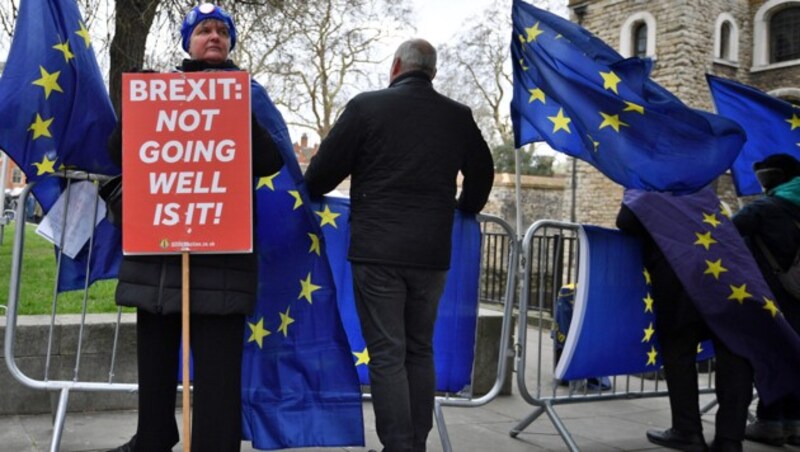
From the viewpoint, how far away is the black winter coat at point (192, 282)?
11.4 ft

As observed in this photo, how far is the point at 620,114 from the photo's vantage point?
494 centimetres

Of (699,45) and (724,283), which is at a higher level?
(699,45)

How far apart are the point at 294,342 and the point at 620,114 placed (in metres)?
2.27

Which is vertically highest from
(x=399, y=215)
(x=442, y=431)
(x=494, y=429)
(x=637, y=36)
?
(x=637, y=36)

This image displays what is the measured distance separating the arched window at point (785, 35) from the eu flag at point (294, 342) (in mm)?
26675

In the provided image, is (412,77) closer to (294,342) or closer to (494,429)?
Answer: (294,342)

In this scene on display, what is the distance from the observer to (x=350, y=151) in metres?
4.00

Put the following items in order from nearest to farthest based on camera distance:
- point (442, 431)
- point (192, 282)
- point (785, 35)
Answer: point (192, 282), point (442, 431), point (785, 35)

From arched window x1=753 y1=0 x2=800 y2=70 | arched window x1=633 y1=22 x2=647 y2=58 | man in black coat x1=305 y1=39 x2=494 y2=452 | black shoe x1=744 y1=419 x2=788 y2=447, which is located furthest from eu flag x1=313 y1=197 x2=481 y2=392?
arched window x1=753 y1=0 x2=800 y2=70

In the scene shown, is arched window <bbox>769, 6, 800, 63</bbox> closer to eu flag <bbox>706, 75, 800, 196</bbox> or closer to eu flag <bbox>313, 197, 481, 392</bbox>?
eu flag <bbox>706, 75, 800, 196</bbox>

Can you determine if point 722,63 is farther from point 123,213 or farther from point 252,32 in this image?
point 123,213

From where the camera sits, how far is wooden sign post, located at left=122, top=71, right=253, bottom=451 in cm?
350

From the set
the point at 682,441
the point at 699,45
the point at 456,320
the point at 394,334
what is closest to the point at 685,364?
the point at 682,441

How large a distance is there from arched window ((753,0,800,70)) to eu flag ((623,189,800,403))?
24817 millimetres
